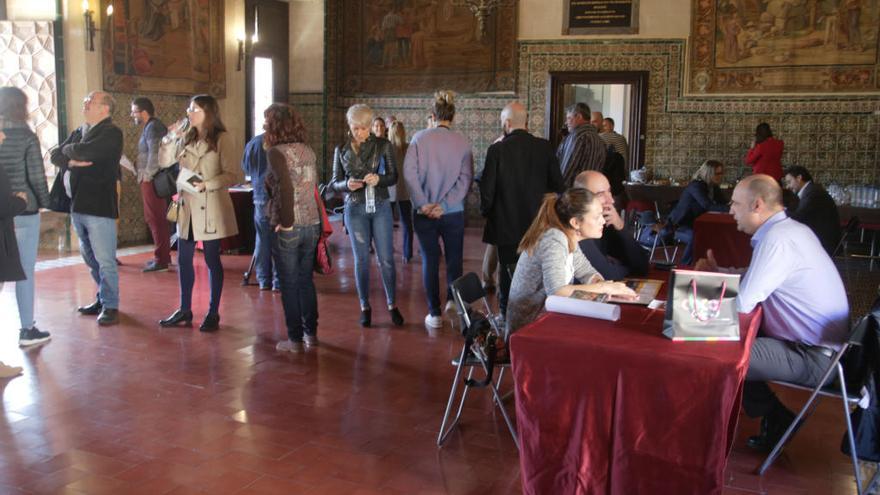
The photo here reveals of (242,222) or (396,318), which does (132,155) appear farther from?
(396,318)

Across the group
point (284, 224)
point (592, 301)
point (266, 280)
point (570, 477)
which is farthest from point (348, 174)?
point (570, 477)

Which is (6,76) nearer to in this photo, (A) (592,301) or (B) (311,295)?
(B) (311,295)

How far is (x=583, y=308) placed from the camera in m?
3.61

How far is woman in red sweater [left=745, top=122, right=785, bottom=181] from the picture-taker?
12297 mm

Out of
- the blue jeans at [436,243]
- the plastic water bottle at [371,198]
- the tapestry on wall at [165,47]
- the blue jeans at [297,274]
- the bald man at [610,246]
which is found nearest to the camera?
the bald man at [610,246]

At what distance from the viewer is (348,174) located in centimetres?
656

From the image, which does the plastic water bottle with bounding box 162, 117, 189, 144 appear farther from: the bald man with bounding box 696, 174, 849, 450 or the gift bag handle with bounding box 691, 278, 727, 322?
the gift bag handle with bounding box 691, 278, 727, 322

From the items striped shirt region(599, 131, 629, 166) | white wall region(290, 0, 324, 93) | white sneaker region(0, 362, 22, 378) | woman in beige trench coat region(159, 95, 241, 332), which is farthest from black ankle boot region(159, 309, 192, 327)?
white wall region(290, 0, 324, 93)

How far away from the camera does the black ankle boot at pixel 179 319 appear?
6785 mm

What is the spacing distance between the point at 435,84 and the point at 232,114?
12.4 ft

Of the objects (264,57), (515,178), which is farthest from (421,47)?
(515,178)

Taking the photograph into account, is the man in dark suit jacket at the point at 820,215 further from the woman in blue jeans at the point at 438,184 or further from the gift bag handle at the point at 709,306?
the gift bag handle at the point at 709,306

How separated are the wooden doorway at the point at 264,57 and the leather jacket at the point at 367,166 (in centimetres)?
795

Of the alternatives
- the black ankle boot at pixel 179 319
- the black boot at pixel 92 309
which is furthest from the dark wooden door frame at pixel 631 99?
the black boot at pixel 92 309
